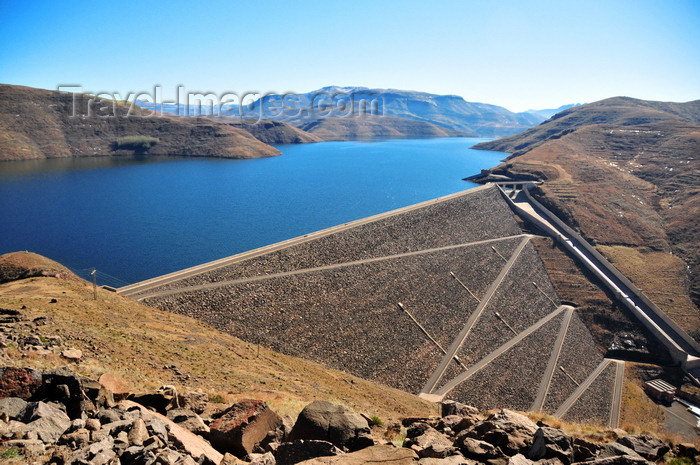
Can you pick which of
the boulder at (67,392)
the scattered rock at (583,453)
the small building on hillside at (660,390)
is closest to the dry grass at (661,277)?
the small building on hillside at (660,390)

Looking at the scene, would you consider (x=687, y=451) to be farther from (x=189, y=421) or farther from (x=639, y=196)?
(x=639, y=196)

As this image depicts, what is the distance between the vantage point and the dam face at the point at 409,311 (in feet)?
113

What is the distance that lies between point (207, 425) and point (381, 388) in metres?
21.0

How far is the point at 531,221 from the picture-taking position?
74.8 meters

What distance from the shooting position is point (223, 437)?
11.1 m

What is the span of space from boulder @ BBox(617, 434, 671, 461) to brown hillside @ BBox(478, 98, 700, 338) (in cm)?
4903

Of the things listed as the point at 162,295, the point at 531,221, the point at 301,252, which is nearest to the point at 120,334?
the point at 162,295

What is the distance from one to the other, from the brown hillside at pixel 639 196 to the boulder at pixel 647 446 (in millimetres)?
49028

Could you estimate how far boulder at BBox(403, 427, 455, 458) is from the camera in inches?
424

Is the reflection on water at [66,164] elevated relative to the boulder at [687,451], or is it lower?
elevated

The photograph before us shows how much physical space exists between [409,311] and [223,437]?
105 ft

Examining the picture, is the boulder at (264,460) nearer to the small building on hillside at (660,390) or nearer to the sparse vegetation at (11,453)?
the sparse vegetation at (11,453)

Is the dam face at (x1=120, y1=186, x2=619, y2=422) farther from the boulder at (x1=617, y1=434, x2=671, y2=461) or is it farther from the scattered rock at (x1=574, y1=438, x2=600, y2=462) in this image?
the scattered rock at (x1=574, y1=438, x2=600, y2=462)

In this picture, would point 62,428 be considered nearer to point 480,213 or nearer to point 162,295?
point 162,295
